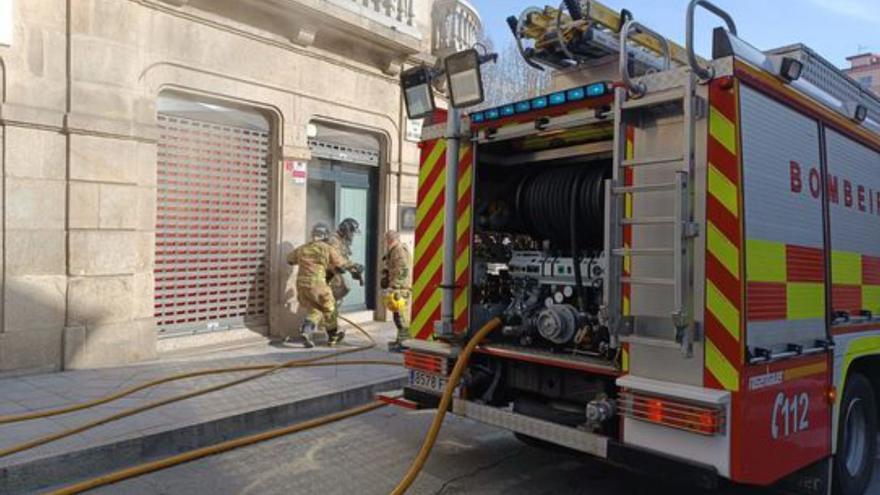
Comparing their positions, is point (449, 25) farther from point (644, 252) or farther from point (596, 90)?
point (644, 252)

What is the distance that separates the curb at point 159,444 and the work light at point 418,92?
9.28 feet

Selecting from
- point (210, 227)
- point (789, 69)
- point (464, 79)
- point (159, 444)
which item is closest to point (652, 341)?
point (789, 69)

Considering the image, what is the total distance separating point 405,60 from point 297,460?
23.9 ft

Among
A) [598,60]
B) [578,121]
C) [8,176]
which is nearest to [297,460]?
[578,121]

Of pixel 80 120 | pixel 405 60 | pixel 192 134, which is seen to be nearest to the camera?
pixel 80 120

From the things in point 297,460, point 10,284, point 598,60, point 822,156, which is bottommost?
point 297,460

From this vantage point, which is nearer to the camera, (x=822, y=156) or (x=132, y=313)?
(x=822, y=156)

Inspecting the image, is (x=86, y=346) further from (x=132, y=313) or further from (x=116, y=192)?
(x=116, y=192)

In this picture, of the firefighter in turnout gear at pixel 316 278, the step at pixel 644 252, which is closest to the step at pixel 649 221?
the step at pixel 644 252

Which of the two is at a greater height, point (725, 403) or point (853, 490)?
point (725, 403)

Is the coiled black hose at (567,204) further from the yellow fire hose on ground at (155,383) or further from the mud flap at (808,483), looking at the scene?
the yellow fire hose on ground at (155,383)

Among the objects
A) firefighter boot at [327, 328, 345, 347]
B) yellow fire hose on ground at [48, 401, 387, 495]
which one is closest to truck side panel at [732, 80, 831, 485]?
yellow fire hose on ground at [48, 401, 387, 495]

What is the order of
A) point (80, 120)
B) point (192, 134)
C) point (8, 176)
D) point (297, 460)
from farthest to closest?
point (192, 134), point (80, 120), point (8, 176), point (297, 460)

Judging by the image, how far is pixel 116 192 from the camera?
7406mm
